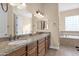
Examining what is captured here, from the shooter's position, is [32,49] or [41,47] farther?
[41,47]

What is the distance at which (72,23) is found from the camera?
6.21 feet

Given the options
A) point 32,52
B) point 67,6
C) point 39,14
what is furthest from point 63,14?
point 32,52

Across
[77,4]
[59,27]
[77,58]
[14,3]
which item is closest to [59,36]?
[59,27]

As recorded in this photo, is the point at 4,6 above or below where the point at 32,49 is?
above

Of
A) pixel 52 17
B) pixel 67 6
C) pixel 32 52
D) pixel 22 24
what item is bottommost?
pixel 32 52

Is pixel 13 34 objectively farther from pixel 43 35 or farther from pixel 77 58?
pixel 77 58

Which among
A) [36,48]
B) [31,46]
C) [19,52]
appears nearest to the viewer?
[19,52]

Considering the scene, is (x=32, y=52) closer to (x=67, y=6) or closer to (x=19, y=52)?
(x=19, y=52)

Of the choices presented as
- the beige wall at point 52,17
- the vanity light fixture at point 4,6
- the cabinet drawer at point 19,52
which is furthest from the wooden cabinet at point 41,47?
the vanity light fixture at point 4,6

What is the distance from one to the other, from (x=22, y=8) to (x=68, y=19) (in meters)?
0.76

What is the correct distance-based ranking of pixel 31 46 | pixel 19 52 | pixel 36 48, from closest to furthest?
pixel 19 52, pixel 31 46, pixel 36 48

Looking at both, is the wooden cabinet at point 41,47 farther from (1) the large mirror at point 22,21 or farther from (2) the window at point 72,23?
(2) the window at point 72,23

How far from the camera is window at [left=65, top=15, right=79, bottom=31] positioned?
1.86m

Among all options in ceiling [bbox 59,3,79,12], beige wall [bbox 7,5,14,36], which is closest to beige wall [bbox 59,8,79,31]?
ceiling [bbox 59,3,79,12]
